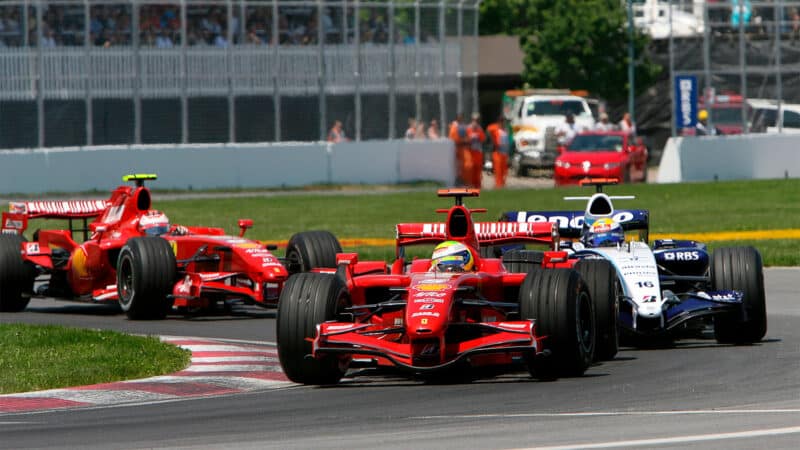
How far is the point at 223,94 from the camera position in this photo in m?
39.1

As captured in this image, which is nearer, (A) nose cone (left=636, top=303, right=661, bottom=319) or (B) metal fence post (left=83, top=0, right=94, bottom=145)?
(A) nose cone (left=636, top=303, right=661, bottom=319)

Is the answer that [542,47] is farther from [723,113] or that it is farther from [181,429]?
[181,429]

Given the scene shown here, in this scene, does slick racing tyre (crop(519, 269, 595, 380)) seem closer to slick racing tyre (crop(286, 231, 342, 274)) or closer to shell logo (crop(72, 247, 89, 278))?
slick racing tyre (crop(286, 231, 342, 274))

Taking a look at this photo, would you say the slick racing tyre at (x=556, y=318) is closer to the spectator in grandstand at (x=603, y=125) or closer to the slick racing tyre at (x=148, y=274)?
the slick racing tyre at (x=148, y=274)

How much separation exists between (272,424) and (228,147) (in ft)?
97.4

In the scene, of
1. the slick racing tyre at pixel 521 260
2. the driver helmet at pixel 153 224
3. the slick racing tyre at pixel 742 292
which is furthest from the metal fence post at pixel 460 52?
the slick racing tyre at pixel 742 292

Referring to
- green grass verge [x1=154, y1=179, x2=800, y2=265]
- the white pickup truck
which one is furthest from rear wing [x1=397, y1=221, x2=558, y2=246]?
the white pickup truck

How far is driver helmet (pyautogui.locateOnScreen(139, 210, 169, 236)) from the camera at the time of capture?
1869 cm

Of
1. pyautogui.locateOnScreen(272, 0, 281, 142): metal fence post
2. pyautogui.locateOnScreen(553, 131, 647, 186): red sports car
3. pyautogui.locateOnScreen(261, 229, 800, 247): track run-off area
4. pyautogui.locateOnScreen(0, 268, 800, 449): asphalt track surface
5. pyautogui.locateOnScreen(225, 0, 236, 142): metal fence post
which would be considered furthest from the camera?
pyautogui.locateOnScreen(553, 131, 647, 186): red sports car

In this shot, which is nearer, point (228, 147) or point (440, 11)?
point (228, 147)

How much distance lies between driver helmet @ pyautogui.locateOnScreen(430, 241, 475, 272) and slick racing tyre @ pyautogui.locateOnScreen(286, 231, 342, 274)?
16.1 ft

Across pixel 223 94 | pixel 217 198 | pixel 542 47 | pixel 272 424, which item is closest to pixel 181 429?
pixel 272 424

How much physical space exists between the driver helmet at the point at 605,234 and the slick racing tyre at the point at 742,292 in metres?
1.01

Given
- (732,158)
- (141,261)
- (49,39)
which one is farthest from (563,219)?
(732,158)
